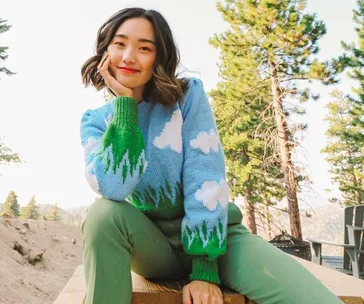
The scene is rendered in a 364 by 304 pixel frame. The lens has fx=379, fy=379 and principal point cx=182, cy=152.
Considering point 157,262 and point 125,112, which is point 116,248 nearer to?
point 157,262

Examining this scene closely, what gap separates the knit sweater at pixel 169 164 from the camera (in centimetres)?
109

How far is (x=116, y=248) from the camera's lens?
0.98 meters

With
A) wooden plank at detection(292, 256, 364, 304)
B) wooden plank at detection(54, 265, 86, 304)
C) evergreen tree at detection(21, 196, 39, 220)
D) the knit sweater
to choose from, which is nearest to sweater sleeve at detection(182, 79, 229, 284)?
the knit sweater

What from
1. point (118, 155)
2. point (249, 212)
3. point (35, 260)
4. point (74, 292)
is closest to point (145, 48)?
point (118, 155)

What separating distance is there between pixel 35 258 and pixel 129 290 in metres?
6.72

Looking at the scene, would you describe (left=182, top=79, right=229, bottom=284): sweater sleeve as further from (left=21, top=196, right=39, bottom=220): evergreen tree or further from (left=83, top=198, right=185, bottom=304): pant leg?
(left=21, top=196, right=39, bottom=220): evergreen tree

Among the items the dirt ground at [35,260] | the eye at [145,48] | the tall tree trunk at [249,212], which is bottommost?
the tall tree trunk at [249,212]

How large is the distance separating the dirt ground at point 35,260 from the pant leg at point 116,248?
435 cm

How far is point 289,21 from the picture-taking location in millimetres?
10789

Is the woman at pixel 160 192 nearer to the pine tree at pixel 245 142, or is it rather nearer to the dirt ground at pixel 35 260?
the dirt ground at pixel 35 260

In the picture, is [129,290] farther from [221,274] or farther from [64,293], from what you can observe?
[64,293]

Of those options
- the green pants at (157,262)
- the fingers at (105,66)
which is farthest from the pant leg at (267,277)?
the fingers at (105,66)

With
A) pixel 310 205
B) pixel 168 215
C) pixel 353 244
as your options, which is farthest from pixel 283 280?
pixel 310 205

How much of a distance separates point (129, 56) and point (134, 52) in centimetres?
3
